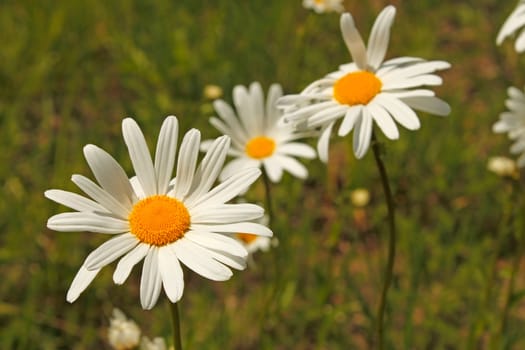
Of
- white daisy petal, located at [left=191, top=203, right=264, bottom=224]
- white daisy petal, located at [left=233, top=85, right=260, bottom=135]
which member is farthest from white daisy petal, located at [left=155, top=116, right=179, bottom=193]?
white daisy petal, located at [left=233, top=85, right=260, bottom=135]

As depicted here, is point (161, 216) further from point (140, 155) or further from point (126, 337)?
point (126, 337)

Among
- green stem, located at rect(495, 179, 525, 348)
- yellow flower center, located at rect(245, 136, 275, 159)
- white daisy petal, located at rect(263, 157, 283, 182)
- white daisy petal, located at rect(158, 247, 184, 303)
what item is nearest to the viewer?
white daisy petal, located at rect(158, 247, 184, 303)

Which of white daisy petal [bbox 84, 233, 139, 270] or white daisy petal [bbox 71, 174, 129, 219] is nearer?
white daisy petal [bbox 84, 233, 139, 270]

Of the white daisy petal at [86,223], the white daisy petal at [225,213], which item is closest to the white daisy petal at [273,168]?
the white daisy petal at [225,213]

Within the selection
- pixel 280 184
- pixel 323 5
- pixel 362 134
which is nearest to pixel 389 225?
Result: pixel 362 134

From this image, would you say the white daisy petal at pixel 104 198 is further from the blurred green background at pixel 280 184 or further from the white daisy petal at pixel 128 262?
the blurred green background at pixel 280 184

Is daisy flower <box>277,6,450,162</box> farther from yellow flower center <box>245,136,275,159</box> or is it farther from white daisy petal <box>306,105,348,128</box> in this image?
yellow flower center <box>245,136,275,159</box>

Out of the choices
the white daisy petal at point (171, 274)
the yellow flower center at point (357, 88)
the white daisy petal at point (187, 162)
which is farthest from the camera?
the yellow flower center at point (357, 88)
